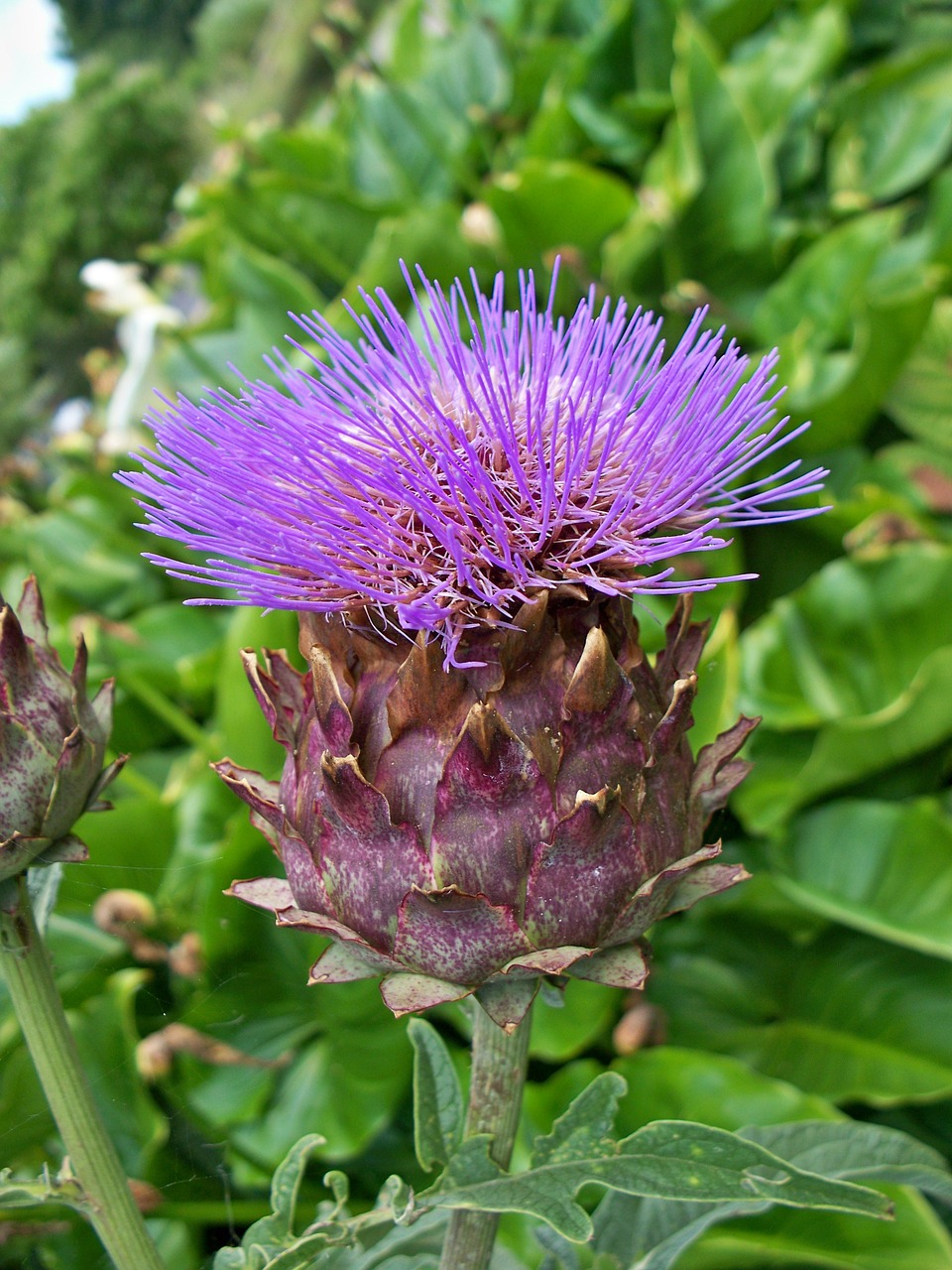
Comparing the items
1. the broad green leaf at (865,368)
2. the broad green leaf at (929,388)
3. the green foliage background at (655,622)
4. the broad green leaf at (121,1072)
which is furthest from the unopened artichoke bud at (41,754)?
the broad green leaf at (929,388)

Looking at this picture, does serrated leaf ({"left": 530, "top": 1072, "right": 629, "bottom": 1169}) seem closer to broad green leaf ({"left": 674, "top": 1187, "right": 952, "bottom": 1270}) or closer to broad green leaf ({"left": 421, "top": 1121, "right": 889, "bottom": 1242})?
broad green leaf ({"left": 421, "top": 1121, "right": 889, "bottom": 1242})

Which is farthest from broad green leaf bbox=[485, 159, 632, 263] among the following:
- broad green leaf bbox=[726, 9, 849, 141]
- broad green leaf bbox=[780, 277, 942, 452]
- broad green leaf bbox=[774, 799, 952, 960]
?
broad green leaf bbox=[774, 799, 952, 960]

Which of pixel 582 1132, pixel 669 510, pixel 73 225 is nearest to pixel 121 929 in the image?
pixel 582 1132

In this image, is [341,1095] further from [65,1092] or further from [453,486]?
[453,486]

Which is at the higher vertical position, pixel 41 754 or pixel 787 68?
pixel 787 68

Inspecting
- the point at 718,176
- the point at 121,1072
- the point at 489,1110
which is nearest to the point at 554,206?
the point at 718,176

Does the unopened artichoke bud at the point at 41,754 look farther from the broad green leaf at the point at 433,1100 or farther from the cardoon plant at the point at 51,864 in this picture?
A: the broad green leaf at the point at 433,1100

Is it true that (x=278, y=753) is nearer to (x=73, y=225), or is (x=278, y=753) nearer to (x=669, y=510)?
(x=669, y=510)

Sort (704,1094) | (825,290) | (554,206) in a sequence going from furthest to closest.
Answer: (554,206), (825,290), (704,1094)
